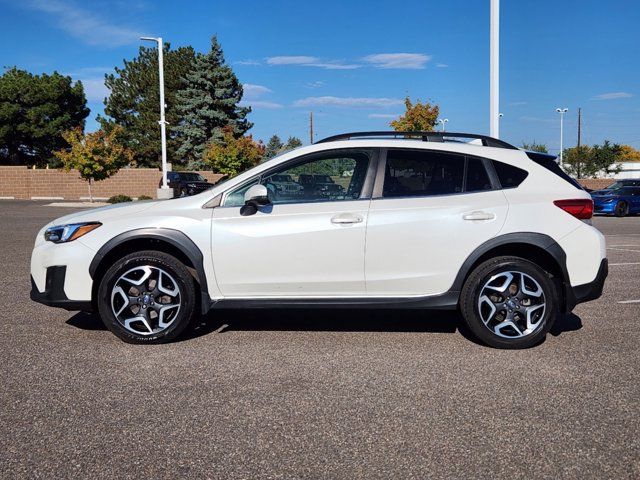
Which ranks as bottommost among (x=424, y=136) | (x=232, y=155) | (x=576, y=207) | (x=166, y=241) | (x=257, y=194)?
(x=166, y=241)

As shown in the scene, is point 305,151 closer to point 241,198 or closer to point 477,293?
point 241,198

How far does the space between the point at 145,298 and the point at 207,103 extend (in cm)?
4887

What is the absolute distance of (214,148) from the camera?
45.9 metres

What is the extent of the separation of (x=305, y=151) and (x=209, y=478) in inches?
121

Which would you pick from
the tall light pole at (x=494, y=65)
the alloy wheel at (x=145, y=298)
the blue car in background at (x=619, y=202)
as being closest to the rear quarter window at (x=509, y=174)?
the alloy wheel at (x=145, y=298)

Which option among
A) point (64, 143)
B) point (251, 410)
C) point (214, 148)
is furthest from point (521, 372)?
point (64, 143)

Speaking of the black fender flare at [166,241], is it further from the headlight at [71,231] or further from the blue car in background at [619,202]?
the blue car in background at [619,202]

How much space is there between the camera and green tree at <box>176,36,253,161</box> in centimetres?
5178

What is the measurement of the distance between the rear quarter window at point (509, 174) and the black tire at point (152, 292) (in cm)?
277

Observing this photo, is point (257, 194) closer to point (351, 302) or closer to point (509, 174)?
point (351, 302)

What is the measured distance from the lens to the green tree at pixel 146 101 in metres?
54.0

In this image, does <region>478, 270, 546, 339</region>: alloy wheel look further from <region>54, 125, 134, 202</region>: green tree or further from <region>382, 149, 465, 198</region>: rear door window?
<region>54, 125, 134, 202</region>: green tree

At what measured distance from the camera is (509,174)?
536 cm

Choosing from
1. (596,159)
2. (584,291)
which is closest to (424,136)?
(584,291)
